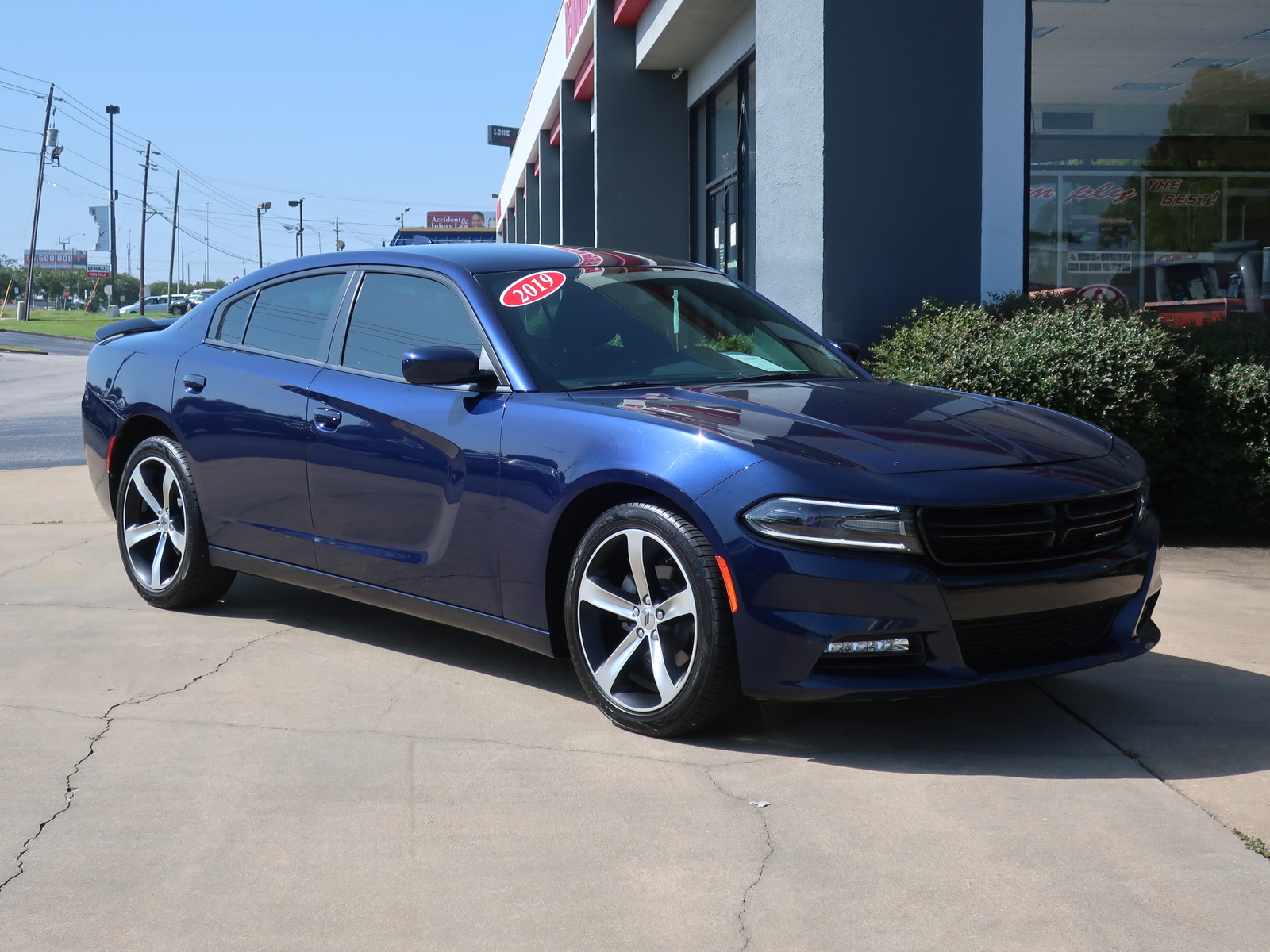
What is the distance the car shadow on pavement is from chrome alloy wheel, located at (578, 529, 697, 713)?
21 centimetres

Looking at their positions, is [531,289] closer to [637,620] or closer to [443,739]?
[637,620]

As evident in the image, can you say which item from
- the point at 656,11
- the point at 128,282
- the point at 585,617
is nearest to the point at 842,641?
the point at 585,617

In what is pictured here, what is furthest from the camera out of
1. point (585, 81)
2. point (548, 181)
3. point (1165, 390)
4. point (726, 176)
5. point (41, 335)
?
point (41, 335)

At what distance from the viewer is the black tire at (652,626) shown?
3.58m

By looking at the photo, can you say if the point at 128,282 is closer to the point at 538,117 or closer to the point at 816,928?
the point at 538,117

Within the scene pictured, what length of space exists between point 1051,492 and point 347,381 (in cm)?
252

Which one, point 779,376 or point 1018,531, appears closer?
point 1018,531

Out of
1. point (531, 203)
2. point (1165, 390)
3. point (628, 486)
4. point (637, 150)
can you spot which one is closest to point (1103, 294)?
point (1165, 390)

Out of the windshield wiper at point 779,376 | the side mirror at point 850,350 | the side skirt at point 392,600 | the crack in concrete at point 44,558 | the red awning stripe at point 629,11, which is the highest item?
the red awning stripe at point 629,11

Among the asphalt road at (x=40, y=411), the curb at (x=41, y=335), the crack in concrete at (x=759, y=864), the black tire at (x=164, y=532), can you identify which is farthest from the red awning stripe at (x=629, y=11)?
the curb at (x=41, y=335)

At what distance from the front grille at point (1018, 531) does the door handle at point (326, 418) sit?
7.34 ft

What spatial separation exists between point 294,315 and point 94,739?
1967 millimetres

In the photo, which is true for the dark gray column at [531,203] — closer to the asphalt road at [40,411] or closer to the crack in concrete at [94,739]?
the asphalt road at [40,411]

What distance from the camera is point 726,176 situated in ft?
50.4
